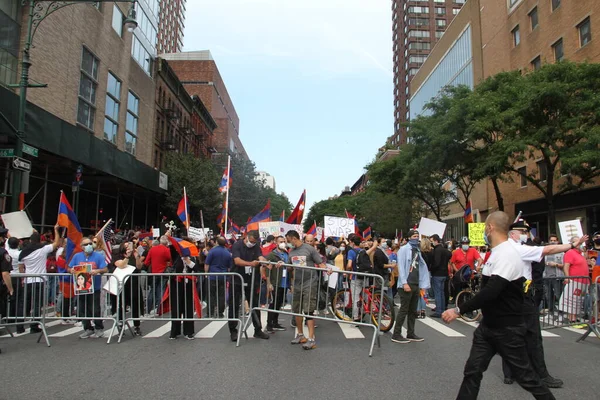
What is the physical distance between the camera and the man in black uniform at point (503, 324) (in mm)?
3533

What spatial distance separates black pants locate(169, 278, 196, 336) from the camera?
790 cm

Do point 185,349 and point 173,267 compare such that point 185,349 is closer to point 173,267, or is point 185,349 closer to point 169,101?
point 173,267

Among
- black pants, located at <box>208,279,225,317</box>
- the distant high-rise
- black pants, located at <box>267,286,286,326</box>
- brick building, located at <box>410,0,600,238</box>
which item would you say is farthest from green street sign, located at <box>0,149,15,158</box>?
the distant high-rise

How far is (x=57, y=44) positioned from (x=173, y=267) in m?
17.4

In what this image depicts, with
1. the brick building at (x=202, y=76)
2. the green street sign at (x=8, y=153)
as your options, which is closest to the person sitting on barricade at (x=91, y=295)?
the green street sign at (x=8, y=153)

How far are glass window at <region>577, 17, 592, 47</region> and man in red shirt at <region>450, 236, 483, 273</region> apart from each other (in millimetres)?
18486

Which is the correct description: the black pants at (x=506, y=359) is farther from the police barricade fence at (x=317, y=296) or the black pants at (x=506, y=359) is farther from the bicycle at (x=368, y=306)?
the bicycle at (x=368, y=306)

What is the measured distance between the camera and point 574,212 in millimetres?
25812

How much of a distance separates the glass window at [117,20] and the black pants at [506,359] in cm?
3026

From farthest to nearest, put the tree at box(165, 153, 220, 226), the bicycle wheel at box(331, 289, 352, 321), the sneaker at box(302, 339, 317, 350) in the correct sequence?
the tree at box(165, 153, 220, 226)
the bicycle wheel at box(331, 289, 352, 321)
the sneaker at box(302, 339, 317, 350)

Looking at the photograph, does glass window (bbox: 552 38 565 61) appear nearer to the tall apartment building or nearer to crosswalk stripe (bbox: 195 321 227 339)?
crosswalk stripe (bbox: 195 321 227 339)

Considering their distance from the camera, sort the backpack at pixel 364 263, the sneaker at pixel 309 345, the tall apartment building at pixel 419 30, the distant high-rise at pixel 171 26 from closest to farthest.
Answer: the sneaker at pixel 309 345 → the backpack at pixel 364 263 → the tall apartment building at pixel 419 30 → the distant high-rise at pixel 171 26

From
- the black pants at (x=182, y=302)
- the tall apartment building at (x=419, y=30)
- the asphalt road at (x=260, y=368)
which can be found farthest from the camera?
the tall apartment building at (x=419, y=30)

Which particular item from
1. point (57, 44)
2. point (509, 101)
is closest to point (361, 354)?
point (509, 101)
